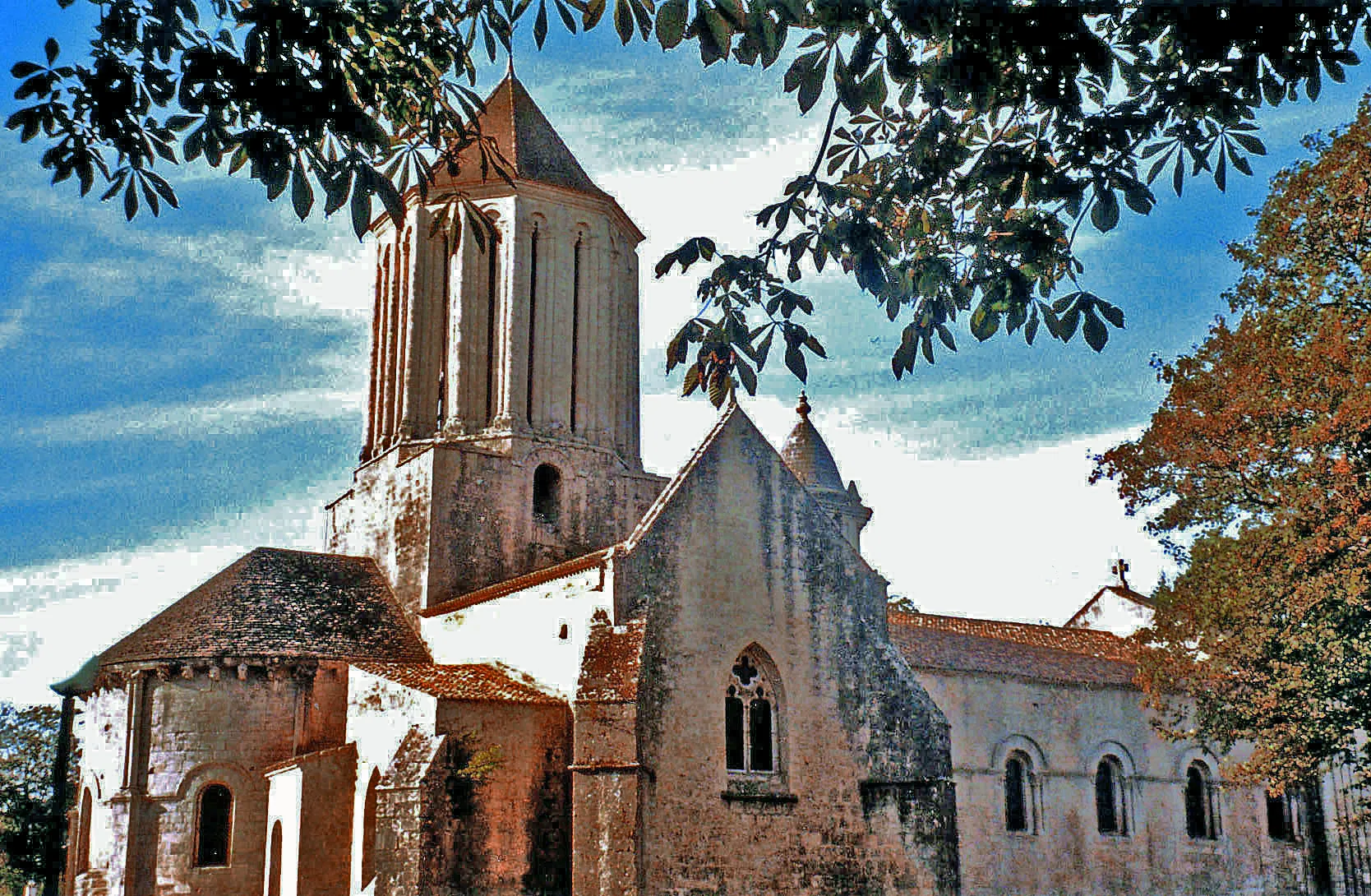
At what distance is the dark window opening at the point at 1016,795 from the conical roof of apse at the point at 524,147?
51.2 feet

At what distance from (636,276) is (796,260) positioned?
76.7 feet

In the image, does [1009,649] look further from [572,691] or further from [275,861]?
[275,861]

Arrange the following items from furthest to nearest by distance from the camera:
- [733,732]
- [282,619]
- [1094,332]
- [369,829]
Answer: [282,619], [733,732], [369,829], [1094,332]

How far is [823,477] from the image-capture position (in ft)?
114

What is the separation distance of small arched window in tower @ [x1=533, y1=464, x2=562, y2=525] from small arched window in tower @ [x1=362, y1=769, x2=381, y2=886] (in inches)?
305

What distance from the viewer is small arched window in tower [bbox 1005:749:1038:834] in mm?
28219

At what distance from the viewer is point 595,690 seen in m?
19.0

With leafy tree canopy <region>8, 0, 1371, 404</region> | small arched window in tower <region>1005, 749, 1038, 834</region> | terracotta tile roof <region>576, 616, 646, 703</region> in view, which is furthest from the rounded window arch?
leafy tree canopy <region>8, 0, 1371, 404</region>

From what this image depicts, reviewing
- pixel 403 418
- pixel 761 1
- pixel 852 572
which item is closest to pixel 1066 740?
pixel 852 572

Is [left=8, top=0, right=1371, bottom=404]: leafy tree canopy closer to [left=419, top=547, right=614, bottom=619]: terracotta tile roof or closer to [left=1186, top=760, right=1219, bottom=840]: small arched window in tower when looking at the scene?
[left=419, top=547, right=614, bottom=619]: terracotta tile roof

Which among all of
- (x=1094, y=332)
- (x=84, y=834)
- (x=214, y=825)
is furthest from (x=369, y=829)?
(x=1094, y=332)

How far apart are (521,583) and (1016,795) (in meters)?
12.5

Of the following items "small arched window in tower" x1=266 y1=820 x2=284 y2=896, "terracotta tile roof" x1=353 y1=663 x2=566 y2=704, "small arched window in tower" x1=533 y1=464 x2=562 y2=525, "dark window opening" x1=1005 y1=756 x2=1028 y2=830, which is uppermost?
"small arched window in tower" x1=533 y1=464 x2=562 y2=525

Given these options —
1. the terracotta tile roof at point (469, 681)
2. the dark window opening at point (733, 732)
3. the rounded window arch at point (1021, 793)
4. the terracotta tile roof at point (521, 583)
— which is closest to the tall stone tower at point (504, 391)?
the terracotta tile roof at point (521, 583)
